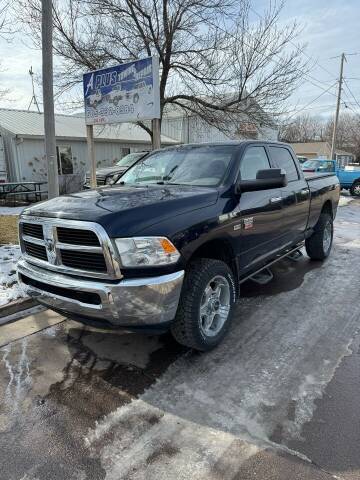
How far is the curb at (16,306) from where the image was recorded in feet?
14.2

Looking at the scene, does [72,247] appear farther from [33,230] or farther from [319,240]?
[319,240]

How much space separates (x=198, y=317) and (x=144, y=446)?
1095mm

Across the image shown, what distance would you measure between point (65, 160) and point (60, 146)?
0.72 metres

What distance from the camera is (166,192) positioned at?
3.52m

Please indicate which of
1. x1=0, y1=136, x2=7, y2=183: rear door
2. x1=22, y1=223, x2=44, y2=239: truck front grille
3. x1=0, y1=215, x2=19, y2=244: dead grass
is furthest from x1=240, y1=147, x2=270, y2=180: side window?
x1=0, y1=136, x2=7, y2=183: rear door

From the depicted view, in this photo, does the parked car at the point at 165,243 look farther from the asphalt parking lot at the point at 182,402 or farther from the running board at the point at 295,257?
the running board at the point at 295,257

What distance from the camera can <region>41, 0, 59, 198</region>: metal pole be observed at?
607cm

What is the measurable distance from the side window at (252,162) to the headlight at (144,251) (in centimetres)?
155

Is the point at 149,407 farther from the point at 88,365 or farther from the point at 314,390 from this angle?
the point at 314,390

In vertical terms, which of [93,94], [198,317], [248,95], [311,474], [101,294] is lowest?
[311,474]

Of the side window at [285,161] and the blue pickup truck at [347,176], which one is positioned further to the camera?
the blue pickup truck at [347,176]

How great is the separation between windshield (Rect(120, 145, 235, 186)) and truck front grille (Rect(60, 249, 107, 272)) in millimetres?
1475

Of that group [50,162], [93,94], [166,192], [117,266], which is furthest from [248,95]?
[117,266]

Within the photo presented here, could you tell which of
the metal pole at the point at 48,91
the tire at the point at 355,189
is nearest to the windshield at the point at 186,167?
the metal pole at the point at 48,91
